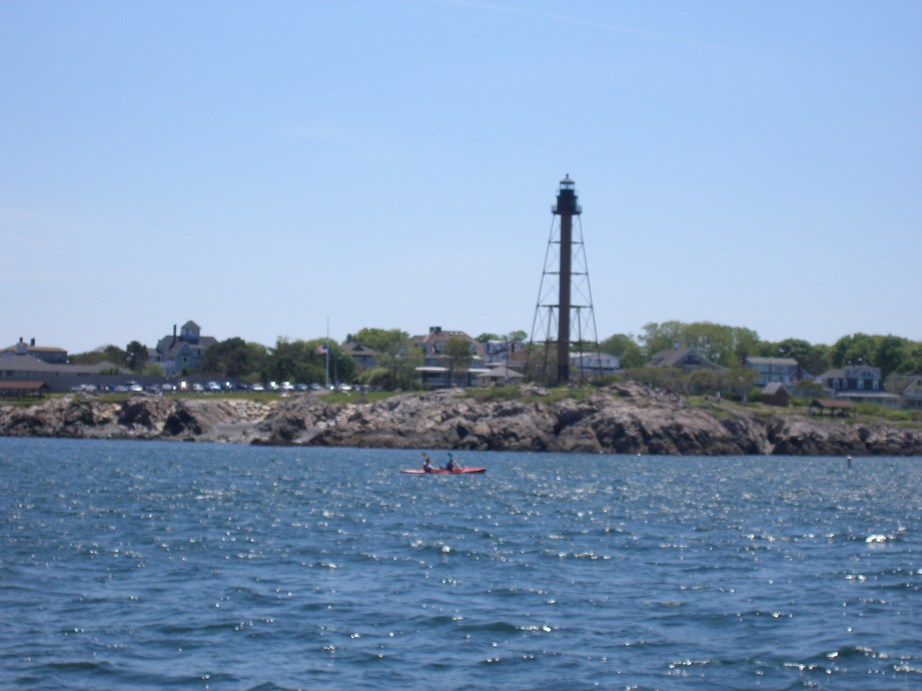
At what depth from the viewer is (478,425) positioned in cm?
9781

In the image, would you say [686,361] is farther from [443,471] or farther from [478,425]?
[443,471]

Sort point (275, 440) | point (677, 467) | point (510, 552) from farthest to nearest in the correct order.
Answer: point (275, 440) < point (677, 467) < point (510, 552)

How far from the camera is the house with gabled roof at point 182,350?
589 ft

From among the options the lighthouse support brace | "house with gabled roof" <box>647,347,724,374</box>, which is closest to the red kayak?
the lighthouse support brace

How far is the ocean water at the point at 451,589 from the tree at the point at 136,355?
13378cm

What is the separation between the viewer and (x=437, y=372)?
149750 mm

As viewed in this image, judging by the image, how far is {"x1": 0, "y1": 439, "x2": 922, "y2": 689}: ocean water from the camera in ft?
67.3

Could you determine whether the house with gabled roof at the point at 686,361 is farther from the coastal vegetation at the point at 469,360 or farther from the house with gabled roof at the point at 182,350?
the house with gabled roof at the point at 182,350

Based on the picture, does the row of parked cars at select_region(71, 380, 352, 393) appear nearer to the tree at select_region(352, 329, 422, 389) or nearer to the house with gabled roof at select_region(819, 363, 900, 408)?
the tree at select_region(352, 329, 422, 389)

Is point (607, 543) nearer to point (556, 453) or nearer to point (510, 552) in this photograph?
point (510, 552)

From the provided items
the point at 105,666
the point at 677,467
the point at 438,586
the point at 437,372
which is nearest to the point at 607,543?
the point at 438,586

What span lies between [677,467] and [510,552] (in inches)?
1827

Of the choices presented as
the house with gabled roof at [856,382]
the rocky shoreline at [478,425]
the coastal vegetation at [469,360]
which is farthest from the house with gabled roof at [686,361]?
the rocky shoreline at [478,425]

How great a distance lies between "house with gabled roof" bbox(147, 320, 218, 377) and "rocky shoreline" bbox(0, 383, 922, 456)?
64606 mm
